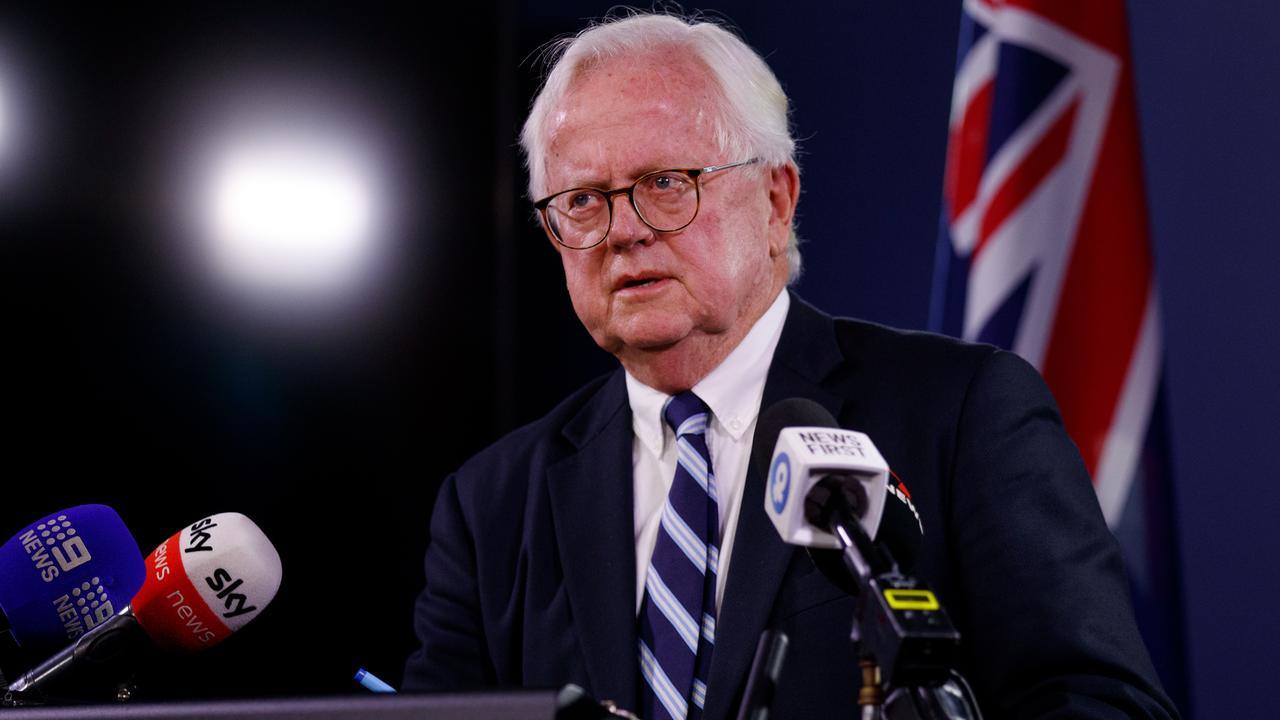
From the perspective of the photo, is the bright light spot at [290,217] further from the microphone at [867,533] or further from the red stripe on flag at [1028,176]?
the microphone at [867,533]

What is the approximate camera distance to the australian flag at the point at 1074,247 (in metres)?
2.60

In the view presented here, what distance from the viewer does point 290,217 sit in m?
2.87

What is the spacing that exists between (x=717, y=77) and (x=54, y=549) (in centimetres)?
124

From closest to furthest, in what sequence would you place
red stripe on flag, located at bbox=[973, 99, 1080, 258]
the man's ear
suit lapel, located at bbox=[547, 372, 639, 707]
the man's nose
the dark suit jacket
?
the dark suit jacket, suit lapel, located at bbox=[547, 372, 639, 707], the man's nose, the man's ear, red stripe on flag, located at bbox=[973, 99, 1080, 258]

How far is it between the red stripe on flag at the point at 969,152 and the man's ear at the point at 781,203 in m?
0.85

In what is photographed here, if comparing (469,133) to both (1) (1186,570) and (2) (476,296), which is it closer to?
(2) (476,296)

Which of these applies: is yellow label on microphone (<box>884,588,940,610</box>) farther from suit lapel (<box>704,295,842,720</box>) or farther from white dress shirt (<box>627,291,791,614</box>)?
white dress shirt (<box>627,291,791,614</box>)

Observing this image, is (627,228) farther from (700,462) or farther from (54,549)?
(54,549)

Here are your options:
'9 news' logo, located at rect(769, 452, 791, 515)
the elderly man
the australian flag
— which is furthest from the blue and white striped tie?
the australian flag

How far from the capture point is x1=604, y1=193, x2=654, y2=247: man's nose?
187cm

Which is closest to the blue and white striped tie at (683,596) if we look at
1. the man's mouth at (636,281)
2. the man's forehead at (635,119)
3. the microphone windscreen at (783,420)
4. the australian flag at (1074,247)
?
the man's mouth at (636,281)

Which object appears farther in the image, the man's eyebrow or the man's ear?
the man's ear

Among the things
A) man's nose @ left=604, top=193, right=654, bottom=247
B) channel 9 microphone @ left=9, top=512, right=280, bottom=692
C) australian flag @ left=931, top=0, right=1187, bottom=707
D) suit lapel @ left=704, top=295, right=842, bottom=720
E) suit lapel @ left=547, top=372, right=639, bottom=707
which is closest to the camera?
channel 9 microphone @ left=9, top=512, right=280, bottom=692

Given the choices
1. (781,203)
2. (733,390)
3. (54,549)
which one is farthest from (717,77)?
(54,549)
